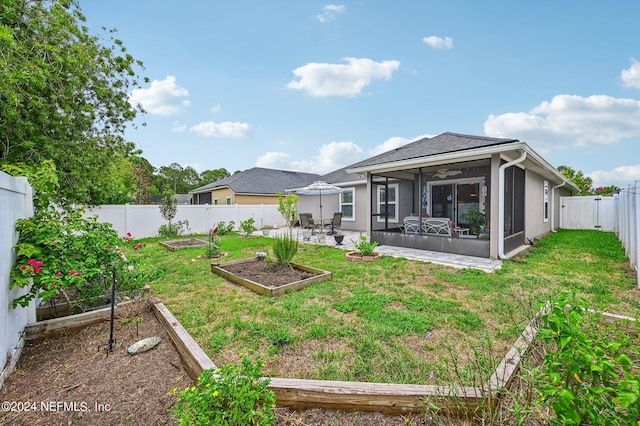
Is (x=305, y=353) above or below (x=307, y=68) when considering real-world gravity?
below

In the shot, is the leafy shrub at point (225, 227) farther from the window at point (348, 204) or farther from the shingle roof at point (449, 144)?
the shingle roof at point (449, 144)

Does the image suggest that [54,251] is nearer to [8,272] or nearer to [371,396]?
[8,272]

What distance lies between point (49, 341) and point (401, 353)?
12.6 feet

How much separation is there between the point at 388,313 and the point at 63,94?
6930 mm

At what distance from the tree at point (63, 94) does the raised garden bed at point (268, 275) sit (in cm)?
347

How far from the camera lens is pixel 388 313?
358 cm

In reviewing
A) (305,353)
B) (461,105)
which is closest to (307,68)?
(461,105)

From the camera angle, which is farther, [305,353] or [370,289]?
[370,289]

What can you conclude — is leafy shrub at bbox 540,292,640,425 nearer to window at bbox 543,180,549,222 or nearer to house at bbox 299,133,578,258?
house at bbox 299,133,578,258

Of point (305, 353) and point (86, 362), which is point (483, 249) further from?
point (86, 362)

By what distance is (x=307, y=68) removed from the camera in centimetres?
1206

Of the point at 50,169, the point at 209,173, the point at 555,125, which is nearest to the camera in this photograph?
the point at 50,169

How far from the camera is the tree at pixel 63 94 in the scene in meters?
3.99

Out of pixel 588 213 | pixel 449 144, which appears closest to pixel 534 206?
pixel 449 144
